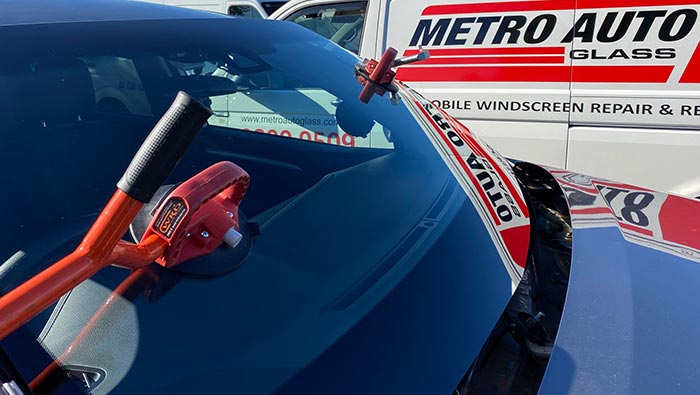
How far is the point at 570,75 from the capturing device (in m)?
3.86

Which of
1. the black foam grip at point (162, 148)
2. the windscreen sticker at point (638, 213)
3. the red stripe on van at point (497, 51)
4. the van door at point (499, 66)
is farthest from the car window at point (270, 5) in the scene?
the black foam grip at point (162, 148)

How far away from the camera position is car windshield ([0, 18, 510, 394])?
0.97 meters

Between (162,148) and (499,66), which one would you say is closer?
(162,148)

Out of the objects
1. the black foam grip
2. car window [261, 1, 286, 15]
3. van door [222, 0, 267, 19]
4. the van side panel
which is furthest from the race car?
car window [261, 1, 286, 15]

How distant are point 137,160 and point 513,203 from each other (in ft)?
3.88

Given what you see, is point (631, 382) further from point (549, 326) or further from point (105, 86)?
point (105, 86)

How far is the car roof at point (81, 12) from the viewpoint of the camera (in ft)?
4.32

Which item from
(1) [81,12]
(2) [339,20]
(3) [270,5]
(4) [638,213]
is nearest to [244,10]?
(3) [270,5]

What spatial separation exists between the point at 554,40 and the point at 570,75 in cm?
25

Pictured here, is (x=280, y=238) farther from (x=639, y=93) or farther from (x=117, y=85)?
(x=639, y=93)

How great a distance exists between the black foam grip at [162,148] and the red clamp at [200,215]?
13 centimetres

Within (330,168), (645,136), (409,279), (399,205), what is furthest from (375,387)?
(645,136)

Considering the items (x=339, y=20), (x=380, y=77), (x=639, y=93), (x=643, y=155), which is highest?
(x=380, y=77)

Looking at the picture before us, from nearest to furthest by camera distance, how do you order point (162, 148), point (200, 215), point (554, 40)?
point (162, 148) < point (200, 215) < point (554, 40)
